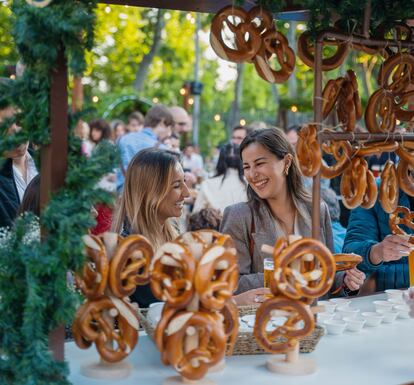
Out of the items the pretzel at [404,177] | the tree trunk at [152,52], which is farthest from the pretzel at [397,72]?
the tree trunk at [152,52]

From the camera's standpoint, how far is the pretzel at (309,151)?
2.06 metres

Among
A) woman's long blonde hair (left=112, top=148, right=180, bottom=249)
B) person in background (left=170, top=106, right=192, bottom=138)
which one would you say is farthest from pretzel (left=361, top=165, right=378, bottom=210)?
person in background (left=170, top=106, right=192, bottom=138)

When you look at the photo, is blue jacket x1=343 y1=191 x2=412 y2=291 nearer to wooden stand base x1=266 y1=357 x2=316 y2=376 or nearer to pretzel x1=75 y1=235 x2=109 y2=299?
wooden stand base x1=266 y1=357 x2=316 y2=376

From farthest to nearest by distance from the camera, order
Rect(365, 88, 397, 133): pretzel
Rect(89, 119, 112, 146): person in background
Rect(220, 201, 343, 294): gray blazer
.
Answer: Rect(89, 119, 112, 146): person in background < Rect(220, 201, 343, 294): gray blazer < Rect(365, 88, 397, 133): pretzel

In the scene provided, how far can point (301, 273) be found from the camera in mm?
1863

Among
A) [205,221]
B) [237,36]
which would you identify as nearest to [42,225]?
[237,36]

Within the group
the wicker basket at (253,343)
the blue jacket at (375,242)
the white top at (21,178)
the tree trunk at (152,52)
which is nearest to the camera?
the wicker basket at (253,343)

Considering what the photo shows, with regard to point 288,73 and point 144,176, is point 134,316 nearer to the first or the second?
point 288,73

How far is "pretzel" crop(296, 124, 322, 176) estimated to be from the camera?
206 cm

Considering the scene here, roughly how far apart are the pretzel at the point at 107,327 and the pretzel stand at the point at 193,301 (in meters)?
0.11

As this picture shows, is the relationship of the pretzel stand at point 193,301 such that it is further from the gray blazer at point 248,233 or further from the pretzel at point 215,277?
the gray blazer at point 248,233

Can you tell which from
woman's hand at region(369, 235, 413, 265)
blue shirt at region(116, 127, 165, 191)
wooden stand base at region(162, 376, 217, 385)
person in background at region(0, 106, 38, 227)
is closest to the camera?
wooden stand base at region(162, 376, 217, 385)

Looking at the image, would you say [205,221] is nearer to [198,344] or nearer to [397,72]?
[397,72]

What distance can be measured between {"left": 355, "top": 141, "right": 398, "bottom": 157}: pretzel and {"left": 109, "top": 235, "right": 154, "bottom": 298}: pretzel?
0.79 meters
